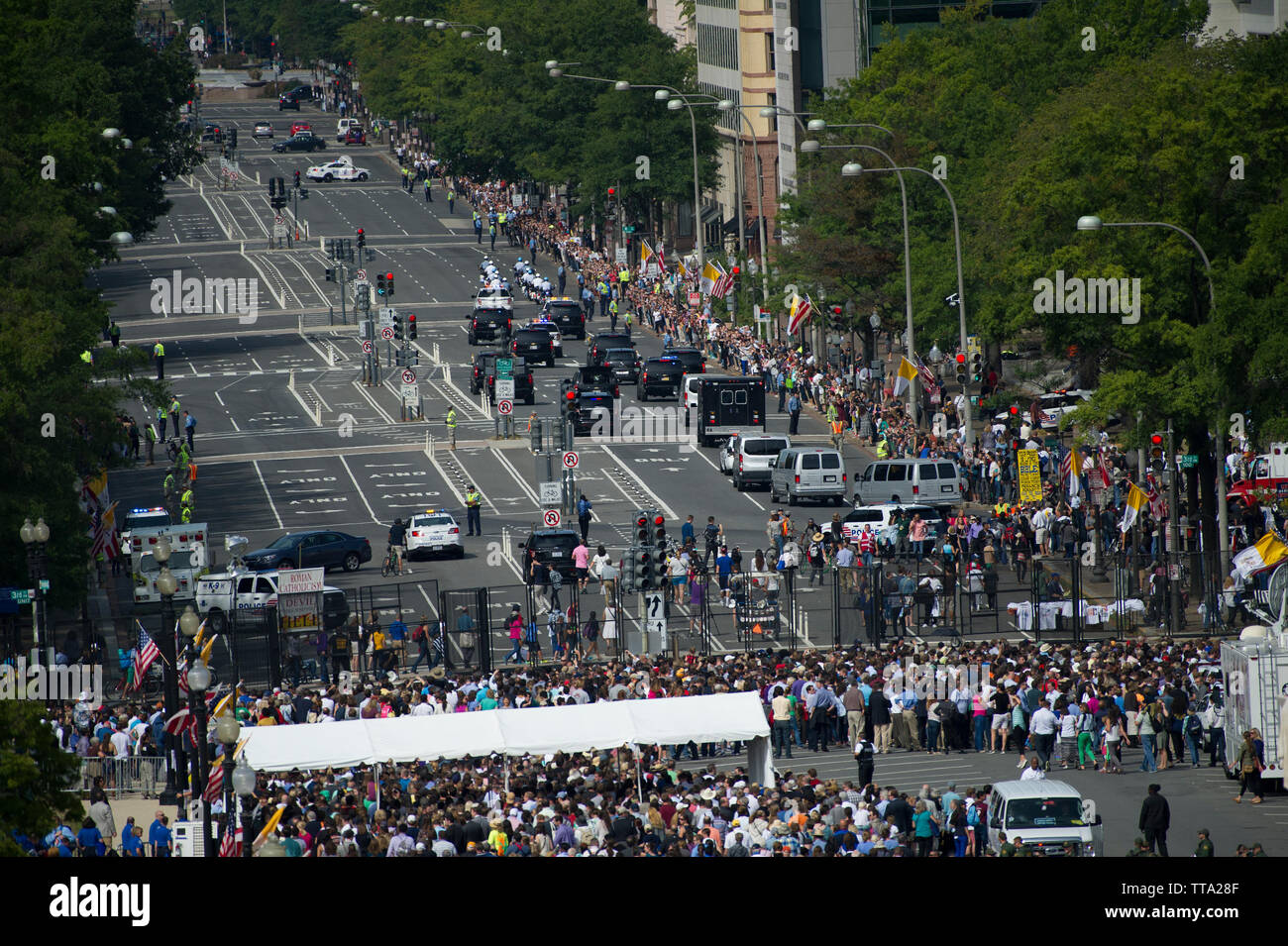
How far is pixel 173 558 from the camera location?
48531mm

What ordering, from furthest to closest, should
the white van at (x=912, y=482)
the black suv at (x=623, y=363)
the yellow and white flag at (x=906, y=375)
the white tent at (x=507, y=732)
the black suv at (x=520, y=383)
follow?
1. the black suv at (x=623, y=363)
2. the black suv at (x=520, y=383)
3. the yellow and white flag at (x=906, y=375)
4. the white van at (x=912, y=482)
5. the white tent at (x=507, y=732)

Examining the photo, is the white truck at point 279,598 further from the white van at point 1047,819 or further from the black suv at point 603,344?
the black suv at point 603,344

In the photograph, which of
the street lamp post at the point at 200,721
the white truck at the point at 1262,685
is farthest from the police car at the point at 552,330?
the white truck at the point at 1262,685

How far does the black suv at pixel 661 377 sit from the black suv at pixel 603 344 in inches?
129

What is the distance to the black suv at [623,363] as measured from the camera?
74438mm

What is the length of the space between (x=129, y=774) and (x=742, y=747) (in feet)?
35.1

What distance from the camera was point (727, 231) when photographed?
369ft

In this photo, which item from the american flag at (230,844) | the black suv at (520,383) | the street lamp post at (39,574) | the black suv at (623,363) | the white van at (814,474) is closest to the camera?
the american flag at (230,844)

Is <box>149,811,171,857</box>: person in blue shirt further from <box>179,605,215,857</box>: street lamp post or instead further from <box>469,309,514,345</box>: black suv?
<box>469,309,514,345</box>: black suv

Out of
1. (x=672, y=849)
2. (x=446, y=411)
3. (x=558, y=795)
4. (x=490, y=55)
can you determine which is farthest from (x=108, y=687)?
(x=490, y=55)
